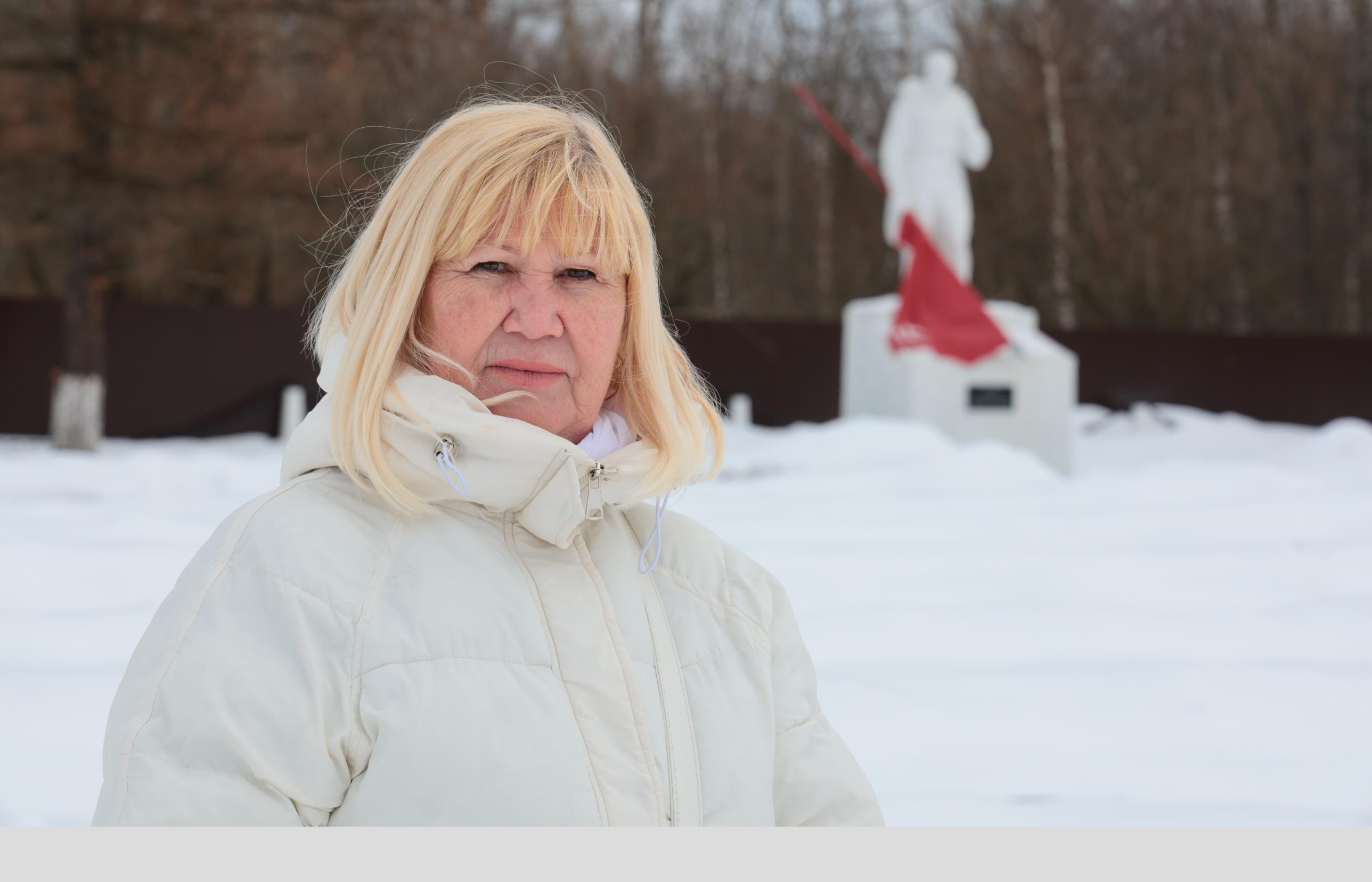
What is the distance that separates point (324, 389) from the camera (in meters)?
1.30

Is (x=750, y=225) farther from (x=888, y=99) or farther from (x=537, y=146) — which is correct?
(x=537, y=146)

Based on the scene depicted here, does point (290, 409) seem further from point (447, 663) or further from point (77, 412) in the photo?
point (447, 663)

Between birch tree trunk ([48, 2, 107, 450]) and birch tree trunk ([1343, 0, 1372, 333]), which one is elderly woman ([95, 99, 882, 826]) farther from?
birch tree trunk ([1343, 0, 1372, 333])

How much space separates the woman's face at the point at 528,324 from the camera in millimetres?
1265

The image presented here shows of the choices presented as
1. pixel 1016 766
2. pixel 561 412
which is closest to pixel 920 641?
pixel 1016 766

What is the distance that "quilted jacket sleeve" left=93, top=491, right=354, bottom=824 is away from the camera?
39.9 inches

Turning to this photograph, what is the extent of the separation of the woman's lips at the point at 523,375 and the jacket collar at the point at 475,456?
82 millimetres

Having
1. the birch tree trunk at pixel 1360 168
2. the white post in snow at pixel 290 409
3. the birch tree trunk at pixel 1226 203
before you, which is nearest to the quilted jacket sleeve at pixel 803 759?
the white post in snow at pixel 290 409

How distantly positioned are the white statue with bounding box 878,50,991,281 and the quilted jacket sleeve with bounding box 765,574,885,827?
10561 millimetres

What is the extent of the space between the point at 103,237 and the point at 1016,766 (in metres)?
11.4

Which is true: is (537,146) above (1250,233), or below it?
below

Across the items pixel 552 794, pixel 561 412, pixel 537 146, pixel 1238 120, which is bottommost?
pixel 552 794

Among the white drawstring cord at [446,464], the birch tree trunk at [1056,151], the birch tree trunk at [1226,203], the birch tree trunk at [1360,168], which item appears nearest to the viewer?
the white drawstring cord at [446,464]

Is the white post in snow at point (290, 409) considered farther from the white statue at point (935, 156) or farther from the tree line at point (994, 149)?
the white statue at point (935, 156)
